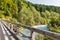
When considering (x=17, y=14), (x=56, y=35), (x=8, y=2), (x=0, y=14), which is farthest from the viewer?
(x=17, y=14)

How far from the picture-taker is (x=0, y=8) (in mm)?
81188

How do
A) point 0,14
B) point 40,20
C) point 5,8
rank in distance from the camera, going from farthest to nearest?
point 40,20 → point 5,8 → point 0,14

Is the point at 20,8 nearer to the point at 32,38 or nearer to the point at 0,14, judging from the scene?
the point at 0,14

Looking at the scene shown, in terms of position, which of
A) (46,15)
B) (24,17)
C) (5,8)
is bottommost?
(46,15)

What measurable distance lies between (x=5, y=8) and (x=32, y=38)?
74.5 meters

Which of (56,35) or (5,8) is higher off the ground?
(56,35)

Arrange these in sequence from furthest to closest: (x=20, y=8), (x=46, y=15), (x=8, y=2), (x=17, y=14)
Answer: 1. (x=46, y=15)
2. (x=20, y=8)
3. (x=17, y=14)
4. (x=8, y=2)

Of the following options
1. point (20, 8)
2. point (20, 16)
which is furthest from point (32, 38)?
point (20, 8)

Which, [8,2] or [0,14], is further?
[8,2]

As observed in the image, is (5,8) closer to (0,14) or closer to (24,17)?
(0,14)

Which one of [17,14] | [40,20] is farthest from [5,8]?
[40,20]

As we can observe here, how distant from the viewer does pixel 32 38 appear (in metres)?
7.15

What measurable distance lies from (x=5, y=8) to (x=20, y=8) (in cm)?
3081

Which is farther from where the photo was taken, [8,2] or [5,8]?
[8,2]
